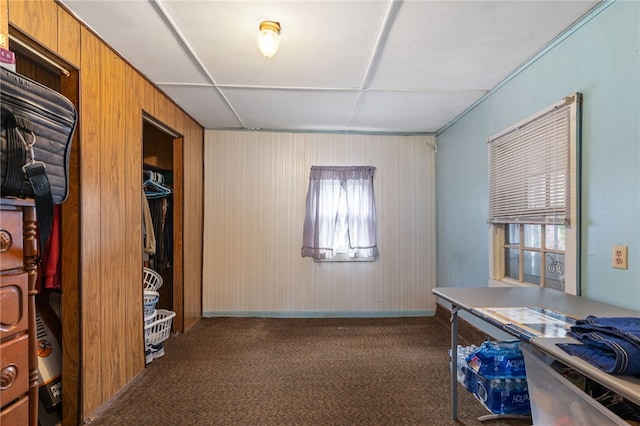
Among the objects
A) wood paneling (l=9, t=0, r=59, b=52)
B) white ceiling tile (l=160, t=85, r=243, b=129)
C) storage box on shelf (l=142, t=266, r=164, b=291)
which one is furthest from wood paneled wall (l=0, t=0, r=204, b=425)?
storage box on shelf (l=142, t=266, r=164, b=291)

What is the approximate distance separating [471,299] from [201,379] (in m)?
2.11

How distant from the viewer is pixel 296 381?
2316 mm

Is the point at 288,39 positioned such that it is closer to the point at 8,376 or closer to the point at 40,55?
the point at 40,55

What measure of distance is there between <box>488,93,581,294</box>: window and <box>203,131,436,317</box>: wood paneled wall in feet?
4.76

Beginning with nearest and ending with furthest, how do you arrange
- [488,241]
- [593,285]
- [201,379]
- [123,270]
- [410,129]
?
[593,285]
[123,270]
[201,379]
[488,241]
[410,129]

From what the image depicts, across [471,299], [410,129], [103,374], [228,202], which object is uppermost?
[410,129]

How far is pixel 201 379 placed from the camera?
2.34m

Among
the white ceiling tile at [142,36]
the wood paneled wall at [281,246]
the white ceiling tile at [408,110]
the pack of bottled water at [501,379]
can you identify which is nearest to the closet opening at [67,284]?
the white ceiling tile at [142,36]

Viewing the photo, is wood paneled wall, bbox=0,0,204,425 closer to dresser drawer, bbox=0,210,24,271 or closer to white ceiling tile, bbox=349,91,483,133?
dresser drawer, bbox=0,210,24,271

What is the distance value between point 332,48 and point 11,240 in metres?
1.98

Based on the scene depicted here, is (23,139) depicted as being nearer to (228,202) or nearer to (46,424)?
(46,424)

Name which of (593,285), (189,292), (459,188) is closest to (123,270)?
(189,292)

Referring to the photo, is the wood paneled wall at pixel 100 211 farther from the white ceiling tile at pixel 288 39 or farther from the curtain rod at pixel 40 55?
the white ceiling tile at pixel 288 39

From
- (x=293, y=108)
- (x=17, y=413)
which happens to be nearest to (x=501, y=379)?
(x=17, y=413)
